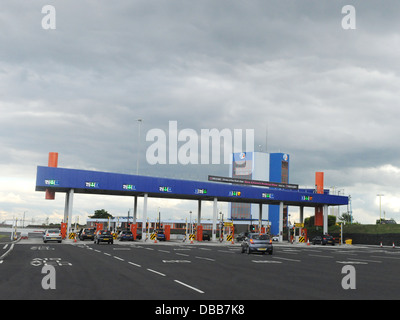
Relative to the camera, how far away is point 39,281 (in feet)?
45.4

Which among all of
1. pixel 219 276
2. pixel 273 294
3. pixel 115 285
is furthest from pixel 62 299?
pixel 219 276

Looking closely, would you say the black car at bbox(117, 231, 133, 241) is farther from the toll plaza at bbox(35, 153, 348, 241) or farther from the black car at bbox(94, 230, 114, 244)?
the black car at bbox(94, 230, 114, 244)

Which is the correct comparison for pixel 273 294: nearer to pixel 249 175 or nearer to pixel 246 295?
pixel 246 295

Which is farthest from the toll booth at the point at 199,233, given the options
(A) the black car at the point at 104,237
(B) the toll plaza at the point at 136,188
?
(A) the black car at the point at 104,237

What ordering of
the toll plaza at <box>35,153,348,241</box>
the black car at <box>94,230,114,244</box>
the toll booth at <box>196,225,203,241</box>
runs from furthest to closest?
1. the toll booth at <box>196,225,203,241</box>
2. the toll plaza at <box>35,153,348,241</box>
3. the black car at <box>94,230,114,244</box>

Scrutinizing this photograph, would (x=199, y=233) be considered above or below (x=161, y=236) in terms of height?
above

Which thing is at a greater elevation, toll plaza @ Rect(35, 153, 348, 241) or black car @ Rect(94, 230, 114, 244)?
toll plaza @ Rect(35, 153, 348, 241)

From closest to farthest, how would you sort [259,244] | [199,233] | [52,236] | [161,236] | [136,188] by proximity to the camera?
[259,244] < [52,236] < [136,188] < [161,236] < [199,233]

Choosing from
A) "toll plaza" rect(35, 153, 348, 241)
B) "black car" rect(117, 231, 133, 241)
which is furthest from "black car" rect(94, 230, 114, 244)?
"black car" rect(117, 231, 133, 241)

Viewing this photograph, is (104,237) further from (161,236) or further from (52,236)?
(161,236)

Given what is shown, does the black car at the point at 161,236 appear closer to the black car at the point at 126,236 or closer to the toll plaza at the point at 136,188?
the toll plaza at the point at 136,188

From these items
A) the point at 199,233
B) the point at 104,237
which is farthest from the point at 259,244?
the point at 199,233

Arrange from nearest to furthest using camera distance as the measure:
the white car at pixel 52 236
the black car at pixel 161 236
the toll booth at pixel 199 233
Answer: the white car at pixel 52 236
the black car at pixel 161 236
the toll booth at pixel 199 233

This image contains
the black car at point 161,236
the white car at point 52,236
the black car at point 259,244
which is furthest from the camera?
the black car at point 161,236
